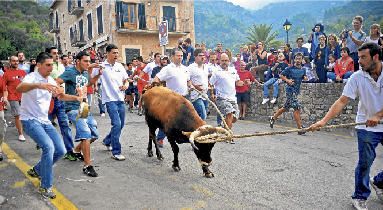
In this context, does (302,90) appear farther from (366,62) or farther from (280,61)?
(366,62)

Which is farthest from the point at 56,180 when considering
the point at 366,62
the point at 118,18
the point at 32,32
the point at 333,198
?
the point at 32,32

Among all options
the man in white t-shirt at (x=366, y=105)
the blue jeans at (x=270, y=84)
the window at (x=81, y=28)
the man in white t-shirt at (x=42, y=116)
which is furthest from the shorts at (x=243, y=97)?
the window at (x=81, y=28)

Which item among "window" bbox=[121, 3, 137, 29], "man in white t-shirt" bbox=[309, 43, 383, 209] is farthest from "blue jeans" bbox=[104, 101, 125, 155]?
"window" bbox=[121, 3, 137, 29]

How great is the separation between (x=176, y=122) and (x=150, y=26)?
2574 cm

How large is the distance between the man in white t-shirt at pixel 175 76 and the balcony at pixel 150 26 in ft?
73.3

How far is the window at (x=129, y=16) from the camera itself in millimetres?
29612

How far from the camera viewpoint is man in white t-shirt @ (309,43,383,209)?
14.4 ft

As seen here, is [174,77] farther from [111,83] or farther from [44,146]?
[44,146]

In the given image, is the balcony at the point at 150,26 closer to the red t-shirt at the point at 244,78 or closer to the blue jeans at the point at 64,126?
the red t-shirt at the point at 244,78

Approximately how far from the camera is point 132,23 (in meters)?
30.1

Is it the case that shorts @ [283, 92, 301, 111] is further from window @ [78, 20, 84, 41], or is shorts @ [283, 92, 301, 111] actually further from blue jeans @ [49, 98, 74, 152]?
window @ [78, 20, 84, 41]

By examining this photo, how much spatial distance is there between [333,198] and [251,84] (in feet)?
26.7

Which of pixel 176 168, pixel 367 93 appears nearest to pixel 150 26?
pixel 176 168

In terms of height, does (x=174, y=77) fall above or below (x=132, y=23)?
below
